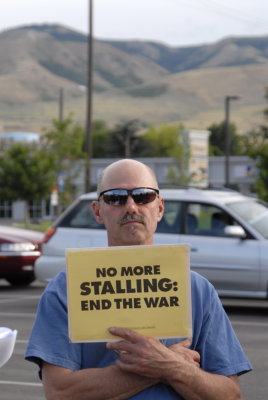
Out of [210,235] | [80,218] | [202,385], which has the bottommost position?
[210,235]

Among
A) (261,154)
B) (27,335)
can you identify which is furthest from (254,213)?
(261,154)

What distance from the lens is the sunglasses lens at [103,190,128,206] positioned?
11.1 ft

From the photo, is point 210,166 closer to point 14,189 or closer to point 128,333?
point 14,189

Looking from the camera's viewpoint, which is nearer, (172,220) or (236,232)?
(236,232)

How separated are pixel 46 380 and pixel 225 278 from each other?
431 inches

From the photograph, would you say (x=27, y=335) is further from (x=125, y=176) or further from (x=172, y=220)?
(x=125, y=176)

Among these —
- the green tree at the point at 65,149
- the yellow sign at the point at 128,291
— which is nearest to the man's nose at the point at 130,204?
the yellow sign at the point at 128,291

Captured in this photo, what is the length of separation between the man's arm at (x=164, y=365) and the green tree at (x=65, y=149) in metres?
43.9

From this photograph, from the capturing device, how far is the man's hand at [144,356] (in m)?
3.12

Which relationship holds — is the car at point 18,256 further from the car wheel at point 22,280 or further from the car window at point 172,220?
the car window at point 172,220

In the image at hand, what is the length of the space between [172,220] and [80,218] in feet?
4.66

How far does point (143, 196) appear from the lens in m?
3.40

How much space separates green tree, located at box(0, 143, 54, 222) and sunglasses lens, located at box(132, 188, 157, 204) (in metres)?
51.2

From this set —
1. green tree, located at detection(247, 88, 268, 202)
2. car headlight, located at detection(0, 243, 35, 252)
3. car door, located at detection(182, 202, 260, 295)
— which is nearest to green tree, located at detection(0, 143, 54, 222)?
green tree, located at detection(247, 88, 268, 202)
